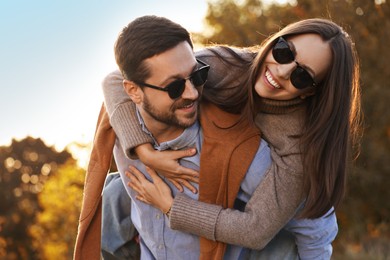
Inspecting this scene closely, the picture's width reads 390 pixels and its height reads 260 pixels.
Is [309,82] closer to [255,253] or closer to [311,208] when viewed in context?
[311,208]

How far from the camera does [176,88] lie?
3.58 metres

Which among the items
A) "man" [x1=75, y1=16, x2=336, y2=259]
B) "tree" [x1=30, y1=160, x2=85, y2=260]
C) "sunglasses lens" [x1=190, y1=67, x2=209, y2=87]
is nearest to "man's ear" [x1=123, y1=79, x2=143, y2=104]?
"man" [x1=75, y1=16, x2=336, y2=259]

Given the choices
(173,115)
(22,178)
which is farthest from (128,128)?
(22,178)

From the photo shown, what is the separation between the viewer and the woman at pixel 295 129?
11.4 ft

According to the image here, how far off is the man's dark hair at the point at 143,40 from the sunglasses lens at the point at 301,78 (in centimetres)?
59

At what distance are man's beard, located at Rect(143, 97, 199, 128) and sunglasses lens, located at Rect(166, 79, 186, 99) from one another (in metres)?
0.04

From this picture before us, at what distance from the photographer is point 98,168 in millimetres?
4008

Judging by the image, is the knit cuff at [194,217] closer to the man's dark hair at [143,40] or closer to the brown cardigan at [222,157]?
the brown cardigan at [222,157]

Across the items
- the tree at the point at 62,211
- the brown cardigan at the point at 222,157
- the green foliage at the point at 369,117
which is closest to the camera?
the brown cardigan at the point at 222,157

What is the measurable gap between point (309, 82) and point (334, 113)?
20 centimetres

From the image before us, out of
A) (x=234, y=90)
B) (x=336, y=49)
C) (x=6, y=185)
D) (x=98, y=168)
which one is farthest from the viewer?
(x=6, y=185)

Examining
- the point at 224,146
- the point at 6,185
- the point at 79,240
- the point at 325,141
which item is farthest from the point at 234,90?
the point at 6,185

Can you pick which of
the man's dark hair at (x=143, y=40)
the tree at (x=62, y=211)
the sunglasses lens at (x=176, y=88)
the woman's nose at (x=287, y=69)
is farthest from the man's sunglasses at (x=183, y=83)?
the tree at (x=62, y=211)

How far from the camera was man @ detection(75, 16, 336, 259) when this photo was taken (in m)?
3.58
